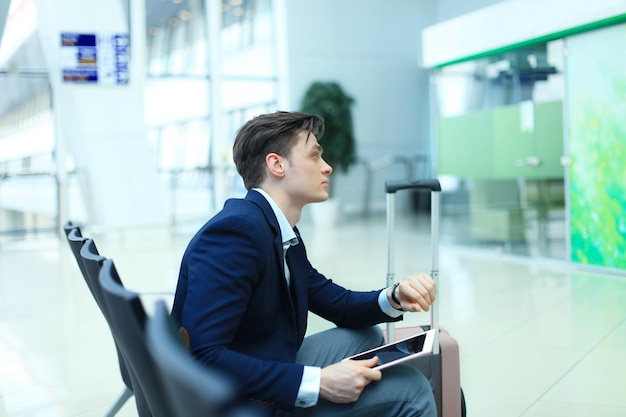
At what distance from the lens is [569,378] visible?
350 centimetres

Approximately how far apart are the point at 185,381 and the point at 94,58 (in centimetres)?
1014

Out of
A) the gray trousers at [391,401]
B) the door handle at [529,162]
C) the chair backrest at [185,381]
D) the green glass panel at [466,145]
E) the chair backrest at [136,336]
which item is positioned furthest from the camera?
the green glass panel at [466,145]

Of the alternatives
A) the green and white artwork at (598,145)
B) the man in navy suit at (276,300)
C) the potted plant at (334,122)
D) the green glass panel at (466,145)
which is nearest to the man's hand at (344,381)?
the man in navy suit at (276,300)

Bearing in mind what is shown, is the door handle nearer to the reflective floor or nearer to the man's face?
the reflective floor

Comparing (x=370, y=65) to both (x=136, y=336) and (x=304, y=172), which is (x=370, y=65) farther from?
(x=136, y=336)

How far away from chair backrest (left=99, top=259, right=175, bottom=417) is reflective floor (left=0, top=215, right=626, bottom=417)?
3.83ft

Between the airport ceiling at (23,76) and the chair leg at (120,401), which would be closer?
the chair leg at (120,401)

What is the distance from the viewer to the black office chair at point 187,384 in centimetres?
86

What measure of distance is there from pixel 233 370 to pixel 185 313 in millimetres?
167

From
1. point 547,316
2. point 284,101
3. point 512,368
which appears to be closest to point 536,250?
point 547,316

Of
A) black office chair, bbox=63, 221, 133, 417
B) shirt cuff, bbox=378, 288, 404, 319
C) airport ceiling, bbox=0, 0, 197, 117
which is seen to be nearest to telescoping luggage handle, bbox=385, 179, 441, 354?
shirt cuff, bbox=378, 288, 404, 319

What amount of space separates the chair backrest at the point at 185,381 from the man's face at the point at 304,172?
0.84m

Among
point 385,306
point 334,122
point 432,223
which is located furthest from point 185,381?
point 334,122

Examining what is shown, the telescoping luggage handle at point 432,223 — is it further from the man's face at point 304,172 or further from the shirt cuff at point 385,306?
the man's face at point 304,172
